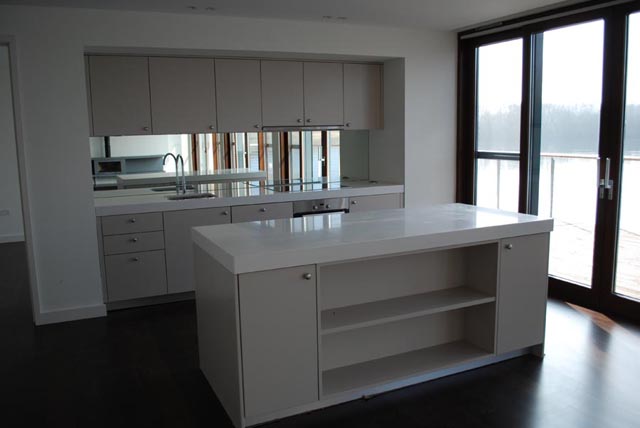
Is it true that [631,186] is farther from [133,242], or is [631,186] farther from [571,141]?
[133,242]

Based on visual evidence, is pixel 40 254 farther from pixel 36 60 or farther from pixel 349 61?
pixel 349 61

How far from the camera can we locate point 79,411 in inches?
112

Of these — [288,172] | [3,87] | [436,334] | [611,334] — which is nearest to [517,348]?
[436,334]

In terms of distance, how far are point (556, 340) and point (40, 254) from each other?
369 centimetres

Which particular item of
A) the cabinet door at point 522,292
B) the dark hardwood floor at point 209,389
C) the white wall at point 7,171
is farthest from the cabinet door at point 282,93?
the white wall at point 7,171

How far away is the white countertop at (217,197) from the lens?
4340mm

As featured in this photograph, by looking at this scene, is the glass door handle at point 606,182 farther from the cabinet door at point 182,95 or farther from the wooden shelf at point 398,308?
the cabinet door at point 182,95

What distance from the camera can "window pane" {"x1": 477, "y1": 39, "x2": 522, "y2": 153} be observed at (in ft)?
16.3

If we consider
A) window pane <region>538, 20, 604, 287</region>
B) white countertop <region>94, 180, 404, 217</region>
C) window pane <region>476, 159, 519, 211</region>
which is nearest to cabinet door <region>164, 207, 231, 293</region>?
white countertop <region>94, 180, 404, 217</region>

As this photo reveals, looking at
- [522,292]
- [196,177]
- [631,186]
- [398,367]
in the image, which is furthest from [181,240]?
[631,186]

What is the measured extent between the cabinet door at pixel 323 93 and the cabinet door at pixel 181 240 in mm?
1325

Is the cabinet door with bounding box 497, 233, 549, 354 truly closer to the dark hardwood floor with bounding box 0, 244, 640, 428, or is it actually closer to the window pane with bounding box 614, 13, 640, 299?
the dark hardwood floor with bounding box 0, 244, 640, 428

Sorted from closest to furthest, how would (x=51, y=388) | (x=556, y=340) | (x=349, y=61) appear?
(x=51, y=388)
(x=556, y=340)
(x=349, y=61)

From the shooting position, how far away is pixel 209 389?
305 centimetres
